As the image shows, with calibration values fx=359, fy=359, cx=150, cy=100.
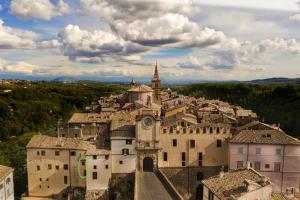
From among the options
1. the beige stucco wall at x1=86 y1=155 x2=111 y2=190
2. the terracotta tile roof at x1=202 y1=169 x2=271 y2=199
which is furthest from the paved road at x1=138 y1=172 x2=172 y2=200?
the terracotta tile roof at x1=202 y1=169 x2=271 y2=199

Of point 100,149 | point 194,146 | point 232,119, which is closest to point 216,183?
point 194,146

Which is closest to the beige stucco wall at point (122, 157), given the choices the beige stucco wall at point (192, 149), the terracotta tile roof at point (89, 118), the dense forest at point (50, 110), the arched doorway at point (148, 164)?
the arched doorway at point (148, 164)

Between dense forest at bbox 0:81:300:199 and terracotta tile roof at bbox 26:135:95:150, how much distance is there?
6.84 metres

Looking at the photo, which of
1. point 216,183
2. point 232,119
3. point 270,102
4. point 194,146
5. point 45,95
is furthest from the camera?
point 45,95

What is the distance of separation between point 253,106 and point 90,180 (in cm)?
5387

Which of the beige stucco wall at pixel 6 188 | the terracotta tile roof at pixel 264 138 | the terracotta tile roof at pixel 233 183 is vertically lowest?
the beige stucco wall at pixel 6 188

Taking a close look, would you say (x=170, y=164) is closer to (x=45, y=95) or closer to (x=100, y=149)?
(x=100, y=149)

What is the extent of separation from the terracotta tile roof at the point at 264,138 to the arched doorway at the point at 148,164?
827 cm

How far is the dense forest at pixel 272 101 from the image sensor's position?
61594 mm

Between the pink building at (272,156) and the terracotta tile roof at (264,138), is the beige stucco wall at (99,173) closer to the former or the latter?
A: the pink building at (272,156)

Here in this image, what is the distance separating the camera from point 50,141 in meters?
35.9

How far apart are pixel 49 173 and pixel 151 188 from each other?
1098 cm

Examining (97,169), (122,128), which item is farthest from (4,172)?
(122,128)

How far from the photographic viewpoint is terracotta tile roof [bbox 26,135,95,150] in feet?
115
